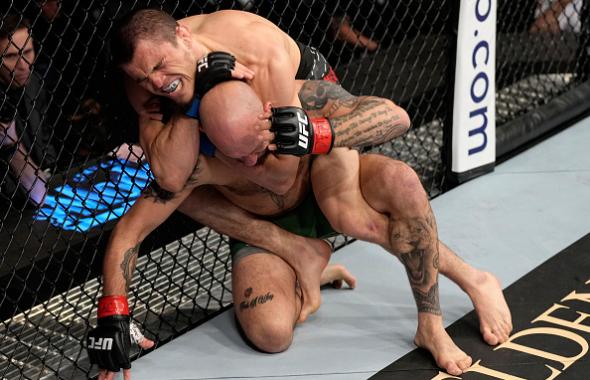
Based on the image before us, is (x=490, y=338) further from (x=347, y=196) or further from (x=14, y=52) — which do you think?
(x=14, y=52)

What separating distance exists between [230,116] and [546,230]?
1237 millimetres

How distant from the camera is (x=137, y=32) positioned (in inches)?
75.0

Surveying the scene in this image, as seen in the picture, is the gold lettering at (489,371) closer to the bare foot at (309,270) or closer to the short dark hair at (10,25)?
the bare foot at (309,270)

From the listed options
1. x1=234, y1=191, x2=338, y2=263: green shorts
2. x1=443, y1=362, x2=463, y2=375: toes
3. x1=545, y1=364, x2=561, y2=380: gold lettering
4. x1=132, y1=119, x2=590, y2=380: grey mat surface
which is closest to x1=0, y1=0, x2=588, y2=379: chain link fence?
x1=132, y1=119, x2=590, y2=380: grey mat surface

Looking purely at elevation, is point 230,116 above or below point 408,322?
above

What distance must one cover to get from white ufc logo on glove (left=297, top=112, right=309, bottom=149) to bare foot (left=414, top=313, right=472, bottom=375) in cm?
56

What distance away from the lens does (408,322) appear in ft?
7.85

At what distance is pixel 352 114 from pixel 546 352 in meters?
0.69

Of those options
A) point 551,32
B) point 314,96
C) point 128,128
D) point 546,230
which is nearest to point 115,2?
point 128,128

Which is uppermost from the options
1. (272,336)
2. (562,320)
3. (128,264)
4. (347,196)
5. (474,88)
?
(474,88)

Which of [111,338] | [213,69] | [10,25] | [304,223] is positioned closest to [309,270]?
[304,223]

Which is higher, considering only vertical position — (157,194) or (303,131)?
(303,131)

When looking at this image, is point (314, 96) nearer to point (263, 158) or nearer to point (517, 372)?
point (263, 158)

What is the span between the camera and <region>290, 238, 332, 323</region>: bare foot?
2.41m
